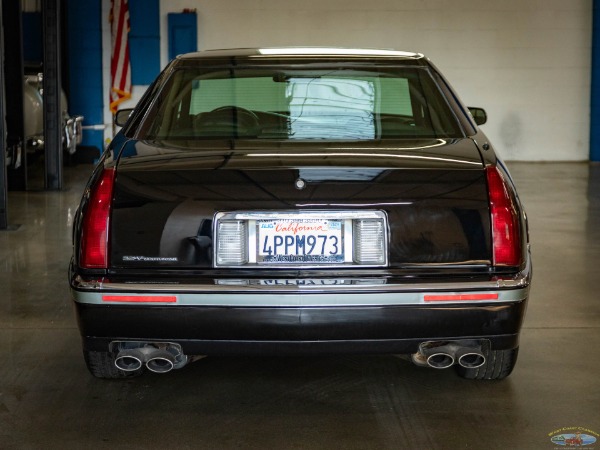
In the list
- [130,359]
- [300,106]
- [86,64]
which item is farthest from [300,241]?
[86,64]

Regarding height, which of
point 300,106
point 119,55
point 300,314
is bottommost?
point 300,314

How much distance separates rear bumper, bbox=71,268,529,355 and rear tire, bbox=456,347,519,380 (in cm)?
47

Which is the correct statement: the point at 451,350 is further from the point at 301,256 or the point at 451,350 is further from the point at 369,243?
the point at 301,256

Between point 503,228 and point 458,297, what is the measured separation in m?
0.28

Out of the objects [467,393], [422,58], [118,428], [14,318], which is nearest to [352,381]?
[467,393]

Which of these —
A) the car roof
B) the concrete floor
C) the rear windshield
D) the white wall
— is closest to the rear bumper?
the concrete floor

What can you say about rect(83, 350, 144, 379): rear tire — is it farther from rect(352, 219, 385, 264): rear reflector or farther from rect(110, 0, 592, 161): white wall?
rect(110, 0, 592, 161): white wall

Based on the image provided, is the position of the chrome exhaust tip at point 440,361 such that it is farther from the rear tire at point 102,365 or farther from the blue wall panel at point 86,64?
the blue wall panel at point 86,64

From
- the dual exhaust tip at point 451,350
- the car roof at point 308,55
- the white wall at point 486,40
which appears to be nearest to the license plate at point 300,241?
the dual exhaust tip at point 451,350

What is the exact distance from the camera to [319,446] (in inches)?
133

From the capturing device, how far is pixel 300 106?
4184 mm

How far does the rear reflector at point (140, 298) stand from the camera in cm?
333

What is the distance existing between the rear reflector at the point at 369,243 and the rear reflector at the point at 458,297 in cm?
20

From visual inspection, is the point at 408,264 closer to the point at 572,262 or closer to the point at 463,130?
the point at 463,130
